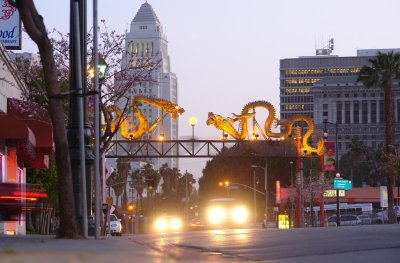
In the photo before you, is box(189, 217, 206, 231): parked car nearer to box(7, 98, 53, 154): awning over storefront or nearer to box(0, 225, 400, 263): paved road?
box(7, 98, 53, 154): awning over storefront

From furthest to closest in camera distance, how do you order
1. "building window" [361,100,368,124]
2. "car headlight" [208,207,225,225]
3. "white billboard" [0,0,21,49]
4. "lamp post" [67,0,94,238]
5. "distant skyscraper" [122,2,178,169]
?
"building window" [361,100,368,124] → "car headlight" [208,207,225,225] → "distant skyscraper" [122,2,178,169] → "white billboard" [0,0,21,49] → "lamp post" [67,0,94,238]

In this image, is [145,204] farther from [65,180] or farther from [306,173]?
[65,180]

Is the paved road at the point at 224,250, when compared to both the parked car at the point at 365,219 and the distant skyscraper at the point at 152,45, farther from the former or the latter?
the parked car at the point at 365,219

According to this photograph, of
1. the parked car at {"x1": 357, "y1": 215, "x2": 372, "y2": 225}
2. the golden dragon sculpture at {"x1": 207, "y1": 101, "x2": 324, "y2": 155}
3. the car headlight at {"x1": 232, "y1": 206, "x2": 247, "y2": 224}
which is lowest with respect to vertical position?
the parked car at {"x1": 357, "y1": 215, "x2": 372, "y2": 225}

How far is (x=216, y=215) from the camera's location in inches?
2336

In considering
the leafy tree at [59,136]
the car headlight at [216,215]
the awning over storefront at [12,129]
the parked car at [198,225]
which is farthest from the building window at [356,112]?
the leafy tree at [59,136]

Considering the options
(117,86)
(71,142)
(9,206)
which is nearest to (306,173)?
(117,86)

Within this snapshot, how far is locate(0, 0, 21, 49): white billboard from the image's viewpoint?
1163 inches

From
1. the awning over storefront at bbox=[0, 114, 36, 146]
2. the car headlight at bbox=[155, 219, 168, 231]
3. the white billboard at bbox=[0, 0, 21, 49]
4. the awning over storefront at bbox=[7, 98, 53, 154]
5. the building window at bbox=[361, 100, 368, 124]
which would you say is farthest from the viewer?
the building window at bbox=[361, 100, 368, 124]

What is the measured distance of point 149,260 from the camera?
10508mm

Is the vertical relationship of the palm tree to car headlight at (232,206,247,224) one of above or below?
above

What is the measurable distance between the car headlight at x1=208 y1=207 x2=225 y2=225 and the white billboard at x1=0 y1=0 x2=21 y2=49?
30.5m

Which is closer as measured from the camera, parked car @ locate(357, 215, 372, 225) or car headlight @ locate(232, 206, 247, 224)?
car headlight @ locate(232, 206, 247, 224)

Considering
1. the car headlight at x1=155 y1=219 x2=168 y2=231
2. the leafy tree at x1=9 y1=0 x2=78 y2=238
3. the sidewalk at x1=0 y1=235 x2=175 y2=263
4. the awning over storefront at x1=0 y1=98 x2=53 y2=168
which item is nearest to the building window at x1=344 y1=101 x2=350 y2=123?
the car headlight at x1=155 y1=219 x2=168 y2=231
